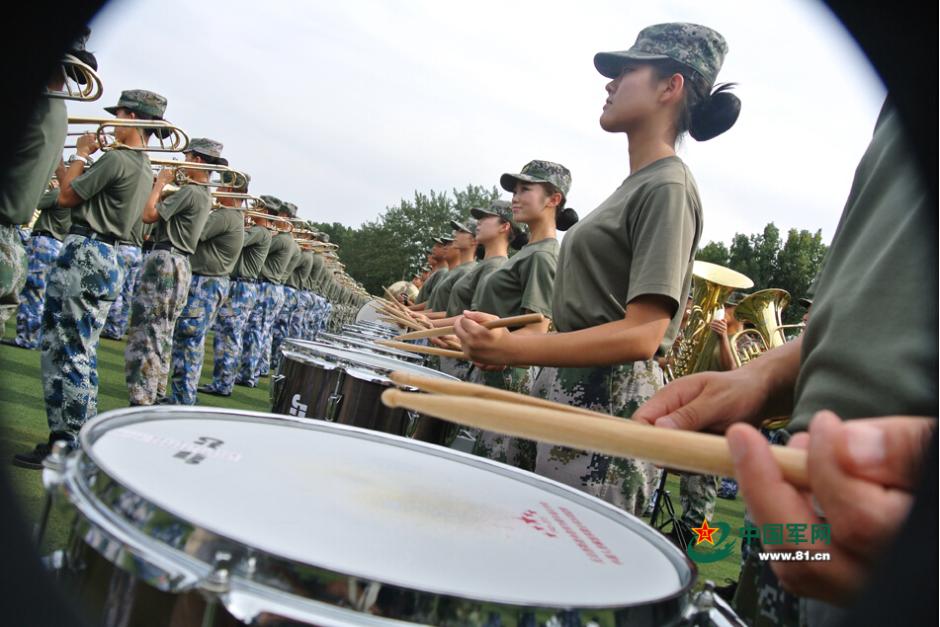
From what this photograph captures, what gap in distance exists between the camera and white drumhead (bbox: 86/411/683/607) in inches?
32.8

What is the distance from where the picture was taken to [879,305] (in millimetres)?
889

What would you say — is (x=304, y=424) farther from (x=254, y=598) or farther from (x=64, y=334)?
(x=64, y=334)

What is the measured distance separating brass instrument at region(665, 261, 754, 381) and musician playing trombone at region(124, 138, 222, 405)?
4697mm

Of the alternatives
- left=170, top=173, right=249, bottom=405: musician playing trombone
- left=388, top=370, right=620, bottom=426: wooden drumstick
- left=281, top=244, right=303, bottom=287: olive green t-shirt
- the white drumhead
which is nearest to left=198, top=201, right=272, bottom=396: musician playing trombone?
left=170, top=173, right=249, bottom=405: musician playing trombone

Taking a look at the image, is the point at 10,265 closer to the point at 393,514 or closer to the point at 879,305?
the point at 393,514

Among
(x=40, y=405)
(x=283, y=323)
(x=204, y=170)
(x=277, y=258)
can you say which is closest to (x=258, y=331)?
(x=277, y=258)

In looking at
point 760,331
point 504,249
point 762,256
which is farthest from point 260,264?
point 762,256

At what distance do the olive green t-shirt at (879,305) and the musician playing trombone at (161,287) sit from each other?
5734 millimetres

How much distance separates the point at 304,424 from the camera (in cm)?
150

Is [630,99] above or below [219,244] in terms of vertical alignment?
above

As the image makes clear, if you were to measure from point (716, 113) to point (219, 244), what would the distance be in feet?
23.1

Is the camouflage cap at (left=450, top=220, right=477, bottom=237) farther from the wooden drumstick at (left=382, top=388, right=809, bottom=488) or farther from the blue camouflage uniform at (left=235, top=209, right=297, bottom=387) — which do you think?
the wooden drumstick at (left=382, top=388, right=809, bottom=488)

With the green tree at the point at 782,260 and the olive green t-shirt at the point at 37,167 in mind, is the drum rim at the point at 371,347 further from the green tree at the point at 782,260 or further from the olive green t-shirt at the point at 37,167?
the green tree at the point at 782,260

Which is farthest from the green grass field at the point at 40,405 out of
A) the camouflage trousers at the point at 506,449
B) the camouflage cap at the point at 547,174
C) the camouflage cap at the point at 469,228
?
the camouflage cap at the point at 469,228
